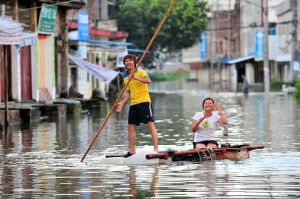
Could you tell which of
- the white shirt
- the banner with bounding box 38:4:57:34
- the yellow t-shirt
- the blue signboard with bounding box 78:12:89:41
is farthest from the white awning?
the yellow t-shirt

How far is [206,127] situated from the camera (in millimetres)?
15195

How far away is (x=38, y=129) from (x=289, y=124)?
22.1 ft

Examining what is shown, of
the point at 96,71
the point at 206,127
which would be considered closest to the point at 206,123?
the point at 206,127

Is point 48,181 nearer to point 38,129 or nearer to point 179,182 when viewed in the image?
point 179,182

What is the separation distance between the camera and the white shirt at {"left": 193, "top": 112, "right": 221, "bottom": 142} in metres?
15.2

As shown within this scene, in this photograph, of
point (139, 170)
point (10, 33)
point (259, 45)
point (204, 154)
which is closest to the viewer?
point (139, 170)

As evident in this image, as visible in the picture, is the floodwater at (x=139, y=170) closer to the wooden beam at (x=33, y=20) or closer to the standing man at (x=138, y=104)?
the standing man at (x=138, y=104)

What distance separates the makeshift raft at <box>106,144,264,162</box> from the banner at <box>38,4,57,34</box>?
19191 mm

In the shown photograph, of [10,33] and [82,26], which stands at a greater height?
[82,26]

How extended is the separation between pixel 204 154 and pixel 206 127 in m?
0.97

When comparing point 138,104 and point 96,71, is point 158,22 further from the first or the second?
point 138,104

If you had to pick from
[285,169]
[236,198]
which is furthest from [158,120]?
[236,198]

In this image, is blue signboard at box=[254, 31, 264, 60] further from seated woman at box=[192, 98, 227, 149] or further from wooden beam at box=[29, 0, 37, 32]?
seated woman at box=[192, 98, 227, 149]

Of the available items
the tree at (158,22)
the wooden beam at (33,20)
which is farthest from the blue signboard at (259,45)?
the wooden beam at (33,20)
